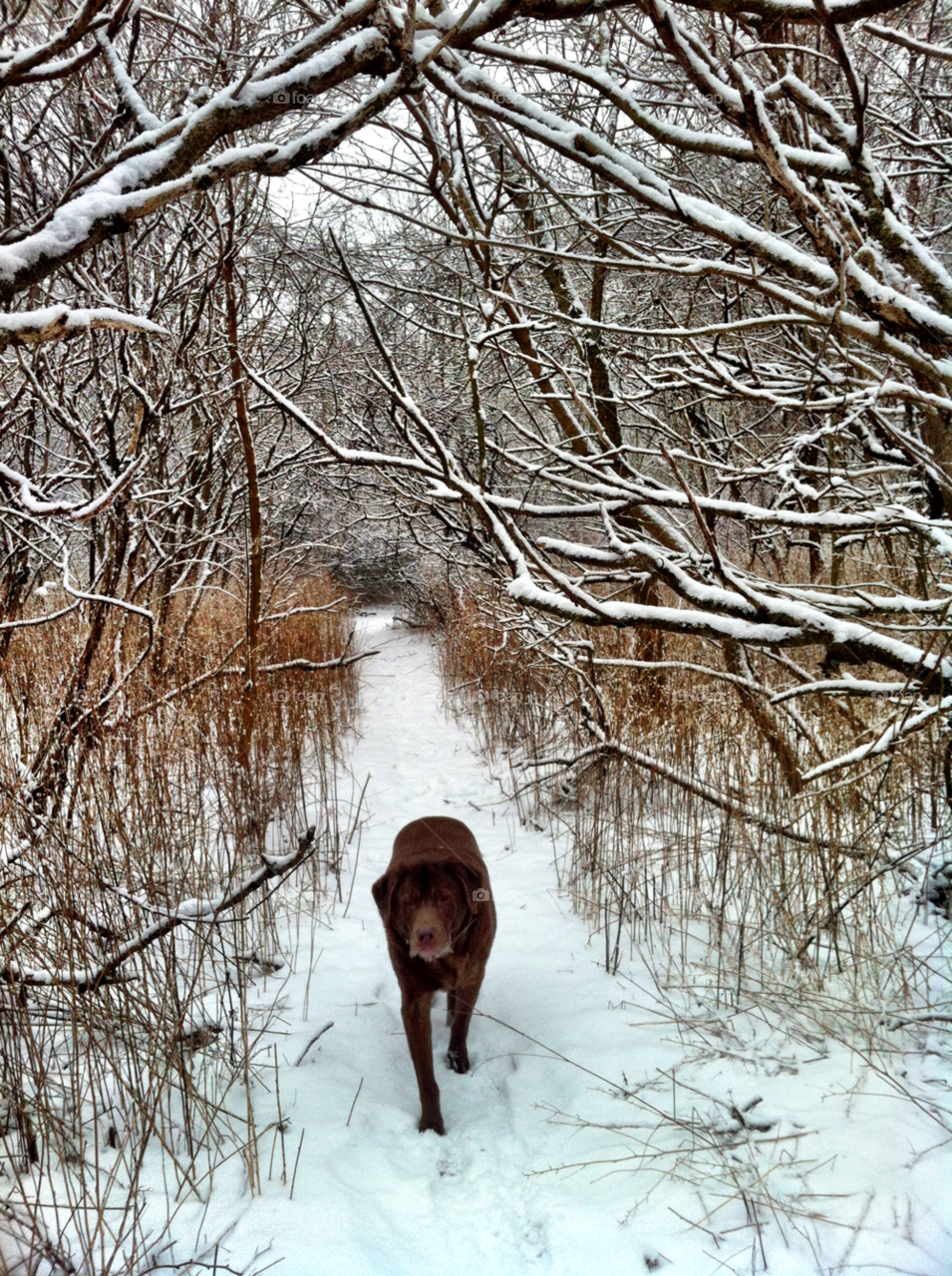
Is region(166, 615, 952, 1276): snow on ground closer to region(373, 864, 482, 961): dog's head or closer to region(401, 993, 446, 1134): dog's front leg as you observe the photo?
region(401, 993, 446, 1134): dog's front leg

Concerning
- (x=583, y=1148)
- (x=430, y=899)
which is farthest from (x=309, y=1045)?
(x=583, y=1148)

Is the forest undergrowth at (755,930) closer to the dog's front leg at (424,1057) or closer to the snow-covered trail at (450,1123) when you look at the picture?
the snow-covered trail at (450,1123)

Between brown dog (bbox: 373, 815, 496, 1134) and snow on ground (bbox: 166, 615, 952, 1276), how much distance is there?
0.14 meters

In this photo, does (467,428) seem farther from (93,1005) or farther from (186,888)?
(93,1005)

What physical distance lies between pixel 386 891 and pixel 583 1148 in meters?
0.90

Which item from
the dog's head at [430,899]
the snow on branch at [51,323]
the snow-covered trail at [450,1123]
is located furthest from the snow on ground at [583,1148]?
the snow on branch at [51,323]

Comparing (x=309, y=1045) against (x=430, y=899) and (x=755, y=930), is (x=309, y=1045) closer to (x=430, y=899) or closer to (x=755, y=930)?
(x=430, y=899)

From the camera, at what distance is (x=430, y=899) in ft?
8.27

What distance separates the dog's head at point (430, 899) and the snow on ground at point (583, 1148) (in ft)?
1.61

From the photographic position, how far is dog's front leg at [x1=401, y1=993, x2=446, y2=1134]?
94.6 inches

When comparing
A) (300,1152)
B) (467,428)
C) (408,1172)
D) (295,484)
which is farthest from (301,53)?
(295,484)

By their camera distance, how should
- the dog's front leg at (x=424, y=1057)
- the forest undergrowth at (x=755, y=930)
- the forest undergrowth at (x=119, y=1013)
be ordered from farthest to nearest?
the dog's front leg at (x=424, y=1057) → the forest undergrowth at (x=755, y=930) → the forest undergrowth at (x=119, y=1013)

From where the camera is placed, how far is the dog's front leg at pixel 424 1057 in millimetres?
2402

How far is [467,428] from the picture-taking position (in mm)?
8414
